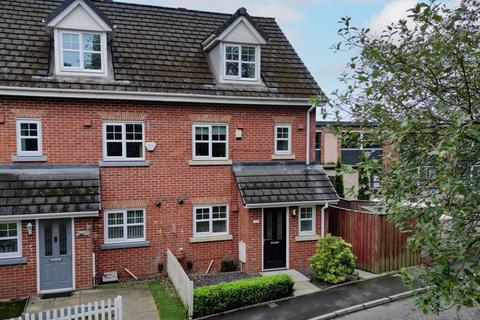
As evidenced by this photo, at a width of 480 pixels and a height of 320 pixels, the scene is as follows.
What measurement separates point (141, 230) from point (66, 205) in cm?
281

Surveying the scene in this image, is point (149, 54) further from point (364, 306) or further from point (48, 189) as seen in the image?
point (364, 306)

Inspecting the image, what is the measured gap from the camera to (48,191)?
12328mm

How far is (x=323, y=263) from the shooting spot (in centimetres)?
1322

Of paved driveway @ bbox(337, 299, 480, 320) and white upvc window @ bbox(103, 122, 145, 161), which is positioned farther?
white upvc window @ bbox(103, 122, 145, 161)

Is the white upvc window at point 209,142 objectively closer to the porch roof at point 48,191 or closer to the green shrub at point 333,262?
the porch roof at point 48,191

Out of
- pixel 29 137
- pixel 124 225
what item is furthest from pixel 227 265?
pixel 29 137

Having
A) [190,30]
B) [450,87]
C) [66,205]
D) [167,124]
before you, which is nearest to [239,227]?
[167,124]

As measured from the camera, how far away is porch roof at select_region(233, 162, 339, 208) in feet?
46.4

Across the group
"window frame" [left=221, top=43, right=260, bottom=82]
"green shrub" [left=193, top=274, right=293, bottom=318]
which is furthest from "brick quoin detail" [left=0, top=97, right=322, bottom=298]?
"green shrub" [left=193, top=274, right=293, bottom=318]

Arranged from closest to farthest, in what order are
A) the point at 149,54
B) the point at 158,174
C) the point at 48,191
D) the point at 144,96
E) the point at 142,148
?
1. the point at 48,191
2. the point at 144,96
3. the point at 142,148
4. the point at 158,174
5. the point at 149,54

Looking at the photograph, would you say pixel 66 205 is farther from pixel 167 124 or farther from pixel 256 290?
pixel 256 290

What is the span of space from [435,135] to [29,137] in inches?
481

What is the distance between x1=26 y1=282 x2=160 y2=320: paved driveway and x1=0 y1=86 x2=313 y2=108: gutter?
634 centimetres

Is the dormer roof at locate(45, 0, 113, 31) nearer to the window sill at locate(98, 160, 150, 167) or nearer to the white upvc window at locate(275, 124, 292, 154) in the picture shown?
the window sill at locate(98, 160, 150, 167)
